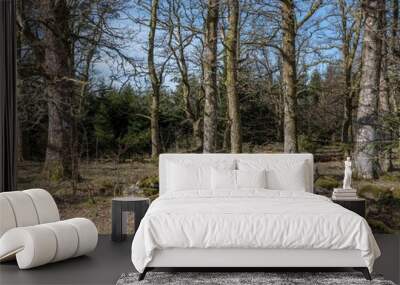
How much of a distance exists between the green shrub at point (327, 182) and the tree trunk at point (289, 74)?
19.4 inches

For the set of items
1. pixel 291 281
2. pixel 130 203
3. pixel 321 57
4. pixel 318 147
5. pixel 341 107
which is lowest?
pixel 291 281

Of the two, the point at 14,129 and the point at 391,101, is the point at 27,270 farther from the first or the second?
the point at 391,101

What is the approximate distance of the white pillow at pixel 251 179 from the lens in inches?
269

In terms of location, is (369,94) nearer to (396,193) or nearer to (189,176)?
A: (396,193)

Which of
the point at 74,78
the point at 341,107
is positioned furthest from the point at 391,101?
the point at 74,78

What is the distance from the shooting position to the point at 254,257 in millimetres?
5070

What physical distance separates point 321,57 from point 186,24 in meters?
1.77

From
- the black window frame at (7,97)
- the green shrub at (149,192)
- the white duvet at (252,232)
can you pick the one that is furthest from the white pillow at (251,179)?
the black window frame at (7,97)

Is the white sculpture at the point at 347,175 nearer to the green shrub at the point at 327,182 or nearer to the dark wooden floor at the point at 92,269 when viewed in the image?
the green shrub at the point at 327,182

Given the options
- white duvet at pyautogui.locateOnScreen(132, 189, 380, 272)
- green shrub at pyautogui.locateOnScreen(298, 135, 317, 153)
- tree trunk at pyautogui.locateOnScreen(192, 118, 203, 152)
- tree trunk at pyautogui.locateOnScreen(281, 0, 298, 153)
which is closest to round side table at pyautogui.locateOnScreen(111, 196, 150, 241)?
tree trunk at pyautogui.locateOnScreen(192, 118, 203, 152)

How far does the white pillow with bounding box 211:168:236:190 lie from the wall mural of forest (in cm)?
107

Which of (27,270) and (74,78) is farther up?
(74,78)

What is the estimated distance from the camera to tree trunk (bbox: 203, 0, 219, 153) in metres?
7.99

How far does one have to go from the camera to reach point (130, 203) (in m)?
6.84
